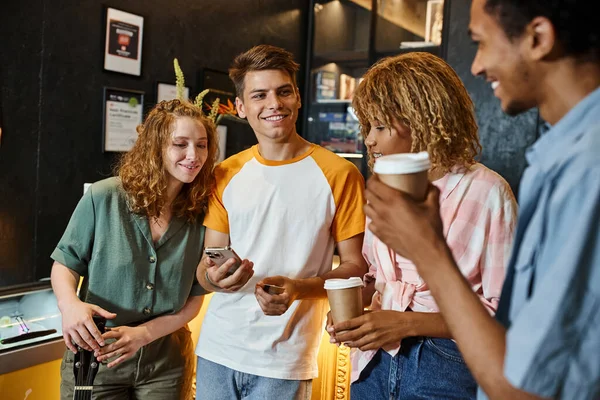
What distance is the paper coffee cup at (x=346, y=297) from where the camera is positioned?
4.63 feet

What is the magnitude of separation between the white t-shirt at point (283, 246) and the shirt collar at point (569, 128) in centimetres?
105

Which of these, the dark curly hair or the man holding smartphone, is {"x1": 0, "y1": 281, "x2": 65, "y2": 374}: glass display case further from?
the dark curly hair

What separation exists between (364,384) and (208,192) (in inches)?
32.5

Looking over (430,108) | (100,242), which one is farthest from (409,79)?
(100,242)

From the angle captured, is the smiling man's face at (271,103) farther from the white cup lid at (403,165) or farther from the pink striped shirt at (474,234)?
the white cup lid at (403,165)

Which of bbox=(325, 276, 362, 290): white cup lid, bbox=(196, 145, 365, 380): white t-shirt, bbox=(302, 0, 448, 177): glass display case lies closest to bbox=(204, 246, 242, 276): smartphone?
bbox=(196, 145, 365, 380): white t-shirt

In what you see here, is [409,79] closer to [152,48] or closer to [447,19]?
[152,48]

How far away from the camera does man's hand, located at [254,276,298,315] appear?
159cm

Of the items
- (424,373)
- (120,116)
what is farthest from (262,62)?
(120,116)

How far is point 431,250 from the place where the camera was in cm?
83

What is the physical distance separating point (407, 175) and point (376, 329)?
1.91 ft

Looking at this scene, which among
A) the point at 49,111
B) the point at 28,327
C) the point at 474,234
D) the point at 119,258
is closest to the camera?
the point at 474,234

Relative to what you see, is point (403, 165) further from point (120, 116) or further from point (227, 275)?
point (120, 116)

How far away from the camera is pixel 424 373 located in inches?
54.1
